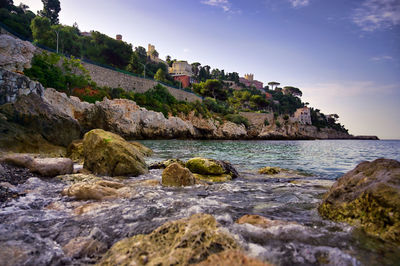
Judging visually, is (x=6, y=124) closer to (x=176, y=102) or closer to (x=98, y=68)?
(x=98, y=68)

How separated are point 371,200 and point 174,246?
2.74 m

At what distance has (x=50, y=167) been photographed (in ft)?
20.1

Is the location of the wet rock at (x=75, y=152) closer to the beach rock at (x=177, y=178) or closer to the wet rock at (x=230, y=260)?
the beach rock at (x=177, y=178)

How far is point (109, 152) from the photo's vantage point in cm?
687

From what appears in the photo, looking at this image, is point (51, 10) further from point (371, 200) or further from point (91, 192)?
point (371, 200)

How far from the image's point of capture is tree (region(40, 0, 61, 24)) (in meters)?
68.5

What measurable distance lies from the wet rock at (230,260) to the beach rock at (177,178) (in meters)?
3.81

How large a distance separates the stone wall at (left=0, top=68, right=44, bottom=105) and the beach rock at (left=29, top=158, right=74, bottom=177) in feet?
15.6

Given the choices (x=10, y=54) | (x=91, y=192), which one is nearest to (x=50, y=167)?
(x=91, y=192)

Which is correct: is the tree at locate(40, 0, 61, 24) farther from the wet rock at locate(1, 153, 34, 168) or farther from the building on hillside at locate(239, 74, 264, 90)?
the building on hillside at locate(239, 74, 264, 90)

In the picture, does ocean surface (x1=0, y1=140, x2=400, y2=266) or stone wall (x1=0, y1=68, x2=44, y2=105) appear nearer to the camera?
ocean surface (x1=0, y1=140, x2=400, y2=266)

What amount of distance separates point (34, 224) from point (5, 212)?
75 cm

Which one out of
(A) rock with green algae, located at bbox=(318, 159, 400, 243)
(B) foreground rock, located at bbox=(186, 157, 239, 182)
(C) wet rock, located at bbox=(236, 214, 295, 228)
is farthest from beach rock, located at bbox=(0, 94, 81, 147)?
(A) rock with green algae, located at bbox=(318, 159, 400, 243)

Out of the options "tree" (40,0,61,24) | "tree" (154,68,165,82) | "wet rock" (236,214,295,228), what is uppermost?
"tree" (40,0,61,24)
